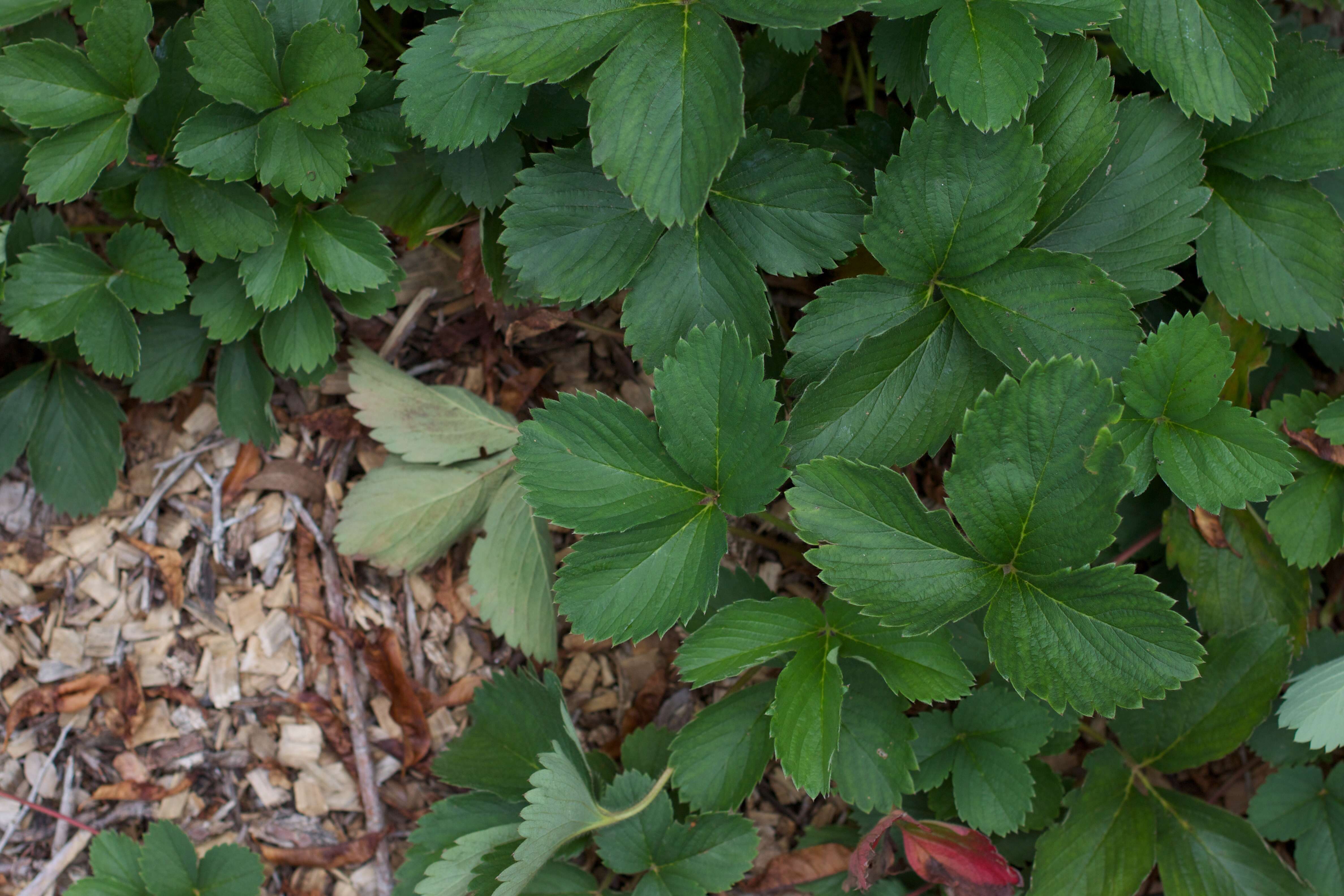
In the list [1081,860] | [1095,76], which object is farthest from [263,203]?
[1081,860]

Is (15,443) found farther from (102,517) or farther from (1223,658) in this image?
(1223,658)

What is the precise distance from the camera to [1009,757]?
160 cm

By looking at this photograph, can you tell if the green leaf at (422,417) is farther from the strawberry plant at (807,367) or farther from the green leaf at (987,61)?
the green leaf at (987,61)

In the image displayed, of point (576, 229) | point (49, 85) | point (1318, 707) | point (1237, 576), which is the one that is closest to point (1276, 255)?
point (1237, 576)

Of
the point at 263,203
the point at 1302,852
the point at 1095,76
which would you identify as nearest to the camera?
the point at 1095,76

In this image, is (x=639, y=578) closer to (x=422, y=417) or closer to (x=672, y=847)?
(x=672, y=847)

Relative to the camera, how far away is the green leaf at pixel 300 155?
151cm

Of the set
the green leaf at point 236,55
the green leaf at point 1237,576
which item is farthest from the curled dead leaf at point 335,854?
the green leaf at point 1237,576

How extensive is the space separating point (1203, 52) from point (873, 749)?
4.13 feet

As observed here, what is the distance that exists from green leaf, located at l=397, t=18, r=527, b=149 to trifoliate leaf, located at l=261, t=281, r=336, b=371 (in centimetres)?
45

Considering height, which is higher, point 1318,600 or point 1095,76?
point 1095,76

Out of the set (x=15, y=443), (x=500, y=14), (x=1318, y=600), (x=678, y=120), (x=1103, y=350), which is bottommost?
(x=1318, y=600)

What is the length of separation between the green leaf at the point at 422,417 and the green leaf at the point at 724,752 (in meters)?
0.69

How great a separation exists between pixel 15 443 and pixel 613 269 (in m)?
1.30
